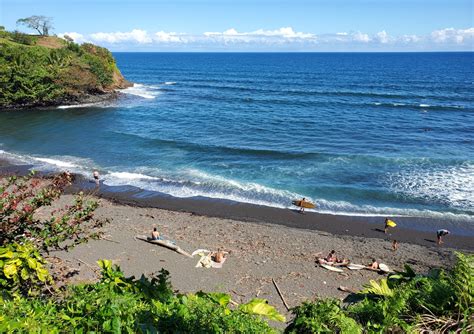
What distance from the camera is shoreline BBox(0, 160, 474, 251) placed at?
66.4ft

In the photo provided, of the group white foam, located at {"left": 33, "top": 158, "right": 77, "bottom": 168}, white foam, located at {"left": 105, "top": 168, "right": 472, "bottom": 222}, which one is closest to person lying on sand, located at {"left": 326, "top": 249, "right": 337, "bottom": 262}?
white foam, located at {"left": 105, "top": 168, "right": 472, "bottom": 222}

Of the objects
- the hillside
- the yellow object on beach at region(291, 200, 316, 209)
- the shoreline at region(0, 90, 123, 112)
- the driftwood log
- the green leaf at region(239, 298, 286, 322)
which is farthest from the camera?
the shoreline at region(0, 90, 123, 112)

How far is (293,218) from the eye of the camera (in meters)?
21.9

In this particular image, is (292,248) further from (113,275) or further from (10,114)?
(10,114)

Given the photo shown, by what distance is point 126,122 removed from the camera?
4425cm

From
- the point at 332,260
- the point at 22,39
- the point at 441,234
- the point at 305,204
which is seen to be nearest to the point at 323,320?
the point at 332,260

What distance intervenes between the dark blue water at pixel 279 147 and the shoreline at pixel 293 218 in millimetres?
989

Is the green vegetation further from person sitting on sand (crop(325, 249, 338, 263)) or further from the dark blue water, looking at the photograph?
the dark blue water

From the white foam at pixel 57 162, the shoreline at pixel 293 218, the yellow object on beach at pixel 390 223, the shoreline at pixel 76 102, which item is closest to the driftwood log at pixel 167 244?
the shoreline at pixel 293 218

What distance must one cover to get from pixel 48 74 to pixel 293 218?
4037 centimetres

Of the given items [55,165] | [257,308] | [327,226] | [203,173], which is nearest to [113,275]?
[257,308]

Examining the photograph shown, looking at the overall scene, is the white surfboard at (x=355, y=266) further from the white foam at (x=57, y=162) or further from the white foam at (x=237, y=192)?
the white foam at (x=57, y=162)

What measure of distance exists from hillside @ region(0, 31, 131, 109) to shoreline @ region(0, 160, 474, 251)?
95.0 feet

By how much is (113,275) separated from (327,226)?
15.6 meters
